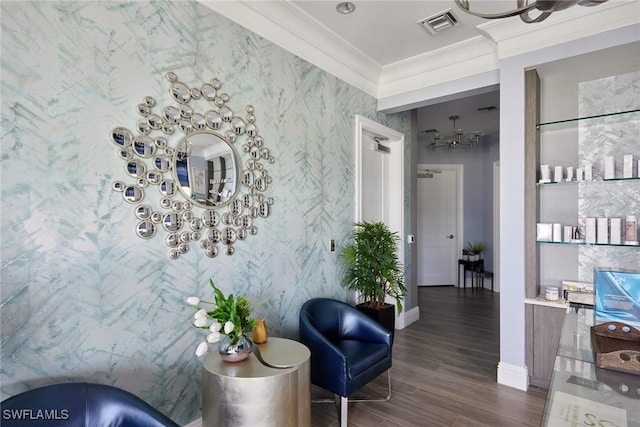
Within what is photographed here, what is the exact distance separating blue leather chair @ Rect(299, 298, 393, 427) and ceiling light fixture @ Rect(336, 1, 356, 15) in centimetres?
234

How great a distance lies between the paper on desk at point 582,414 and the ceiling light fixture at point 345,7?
271 centimetres

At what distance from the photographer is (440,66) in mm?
3354

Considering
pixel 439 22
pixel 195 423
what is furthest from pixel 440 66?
pixel 195 423

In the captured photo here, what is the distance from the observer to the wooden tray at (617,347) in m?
1.36

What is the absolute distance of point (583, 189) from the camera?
2.77 meters

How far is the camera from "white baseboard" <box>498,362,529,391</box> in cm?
269

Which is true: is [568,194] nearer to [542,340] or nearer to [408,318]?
[542,340]

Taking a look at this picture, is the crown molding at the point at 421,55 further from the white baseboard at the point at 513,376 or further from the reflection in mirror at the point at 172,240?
the white baseboard at the point at 513,376

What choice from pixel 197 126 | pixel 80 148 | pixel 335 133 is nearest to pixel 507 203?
pixel 335 133

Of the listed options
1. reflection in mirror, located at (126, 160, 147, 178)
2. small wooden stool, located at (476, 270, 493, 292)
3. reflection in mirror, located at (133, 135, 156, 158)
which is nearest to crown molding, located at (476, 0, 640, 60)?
reflection in mirror, located at (133, 135, 156, 158)

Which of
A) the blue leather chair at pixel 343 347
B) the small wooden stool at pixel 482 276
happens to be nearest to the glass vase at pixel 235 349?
the blue leather chair at pixel 343 347

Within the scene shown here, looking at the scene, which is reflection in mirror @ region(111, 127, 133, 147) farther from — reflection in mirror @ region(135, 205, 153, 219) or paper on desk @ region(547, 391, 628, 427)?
paper on desk @ region(547, 391, 628, 427)

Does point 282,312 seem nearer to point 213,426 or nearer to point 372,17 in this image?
point 213,426

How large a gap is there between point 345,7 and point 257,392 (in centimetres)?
269
